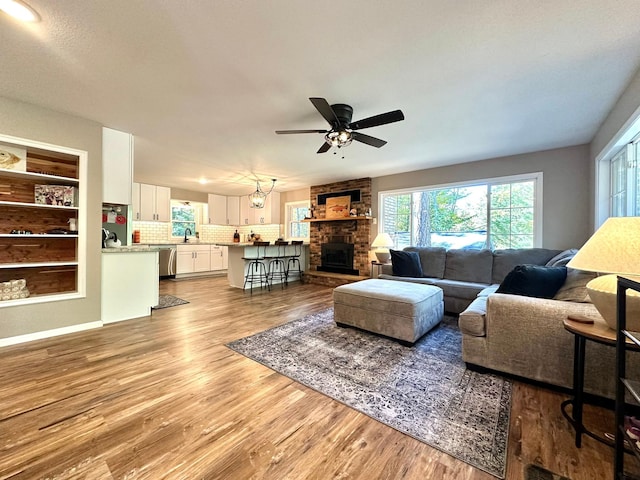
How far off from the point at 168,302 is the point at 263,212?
13.7 feet

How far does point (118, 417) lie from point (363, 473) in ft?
4.91

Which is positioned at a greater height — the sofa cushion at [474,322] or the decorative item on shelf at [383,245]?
the decorative item on shelf at [383,245]

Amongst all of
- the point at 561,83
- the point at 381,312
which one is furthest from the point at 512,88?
the point at 381,312

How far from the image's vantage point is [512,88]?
2.47 metres

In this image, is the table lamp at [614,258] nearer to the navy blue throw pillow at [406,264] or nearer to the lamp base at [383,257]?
the navy blue throw pillow at [406,264]

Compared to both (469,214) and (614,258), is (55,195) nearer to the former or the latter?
(614,258)

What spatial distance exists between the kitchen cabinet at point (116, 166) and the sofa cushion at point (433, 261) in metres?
4.62

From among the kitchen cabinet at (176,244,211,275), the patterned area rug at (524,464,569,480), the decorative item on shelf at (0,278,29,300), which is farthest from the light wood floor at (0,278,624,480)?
the kitchen cabinet at (176,244,211,275)

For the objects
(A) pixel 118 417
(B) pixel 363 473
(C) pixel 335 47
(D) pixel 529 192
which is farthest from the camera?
(D) pixel 529 192

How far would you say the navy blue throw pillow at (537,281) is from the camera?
7.72 feet

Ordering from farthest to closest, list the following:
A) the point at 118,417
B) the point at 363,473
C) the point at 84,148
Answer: the point at 84,148 < the point at 118,417 < the point at 363,473

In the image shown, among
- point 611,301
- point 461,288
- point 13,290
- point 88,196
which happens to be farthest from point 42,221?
point 461,288

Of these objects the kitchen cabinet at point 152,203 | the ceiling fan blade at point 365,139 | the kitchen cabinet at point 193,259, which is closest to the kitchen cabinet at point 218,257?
the kitchen cabinet at point 193,259

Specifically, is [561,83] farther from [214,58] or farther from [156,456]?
[156,456]
